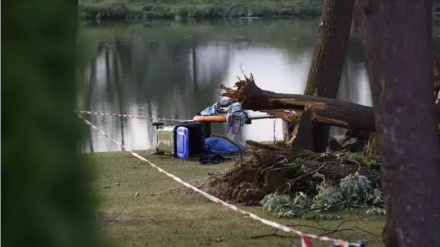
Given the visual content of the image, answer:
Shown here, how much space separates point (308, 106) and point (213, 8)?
29772 mm

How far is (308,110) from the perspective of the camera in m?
8.39

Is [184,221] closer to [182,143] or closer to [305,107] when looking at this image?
[305,107]

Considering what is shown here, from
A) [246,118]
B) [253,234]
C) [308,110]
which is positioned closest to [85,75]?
[253,234]

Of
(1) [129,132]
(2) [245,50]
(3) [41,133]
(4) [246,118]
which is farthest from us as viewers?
(2) [245,50]

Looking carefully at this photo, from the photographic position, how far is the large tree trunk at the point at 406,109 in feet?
10.8

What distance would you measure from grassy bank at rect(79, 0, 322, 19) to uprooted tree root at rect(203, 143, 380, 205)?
25.3m

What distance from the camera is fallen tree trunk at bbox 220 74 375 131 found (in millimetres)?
7984

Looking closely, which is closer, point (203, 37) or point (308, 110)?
point (308, 110)

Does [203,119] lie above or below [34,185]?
below

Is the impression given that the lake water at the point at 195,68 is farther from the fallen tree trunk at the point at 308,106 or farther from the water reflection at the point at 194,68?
the fallen tree trunk at the point at 308,106

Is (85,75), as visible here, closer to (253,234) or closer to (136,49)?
(253,234)

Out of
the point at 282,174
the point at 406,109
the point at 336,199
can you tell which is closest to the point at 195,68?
the point at 282,174

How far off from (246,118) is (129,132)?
4572 millimetres

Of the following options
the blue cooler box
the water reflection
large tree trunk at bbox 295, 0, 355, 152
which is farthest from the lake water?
large tree trunk at bbox 295, 0, 355, 152
